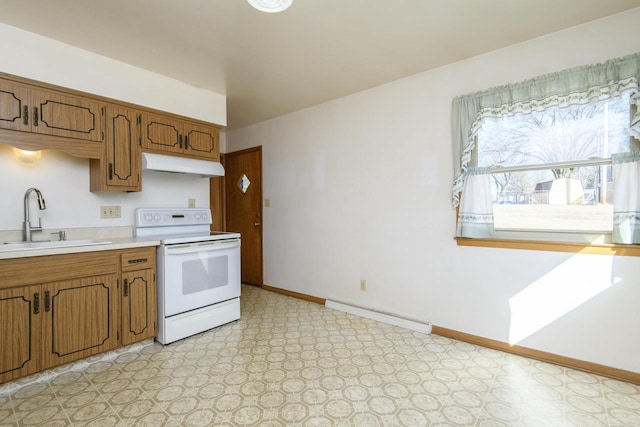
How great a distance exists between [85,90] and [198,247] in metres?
1.54

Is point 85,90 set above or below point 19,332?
above

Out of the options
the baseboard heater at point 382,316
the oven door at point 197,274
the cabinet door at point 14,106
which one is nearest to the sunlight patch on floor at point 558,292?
the baseboard heater at point 382,316

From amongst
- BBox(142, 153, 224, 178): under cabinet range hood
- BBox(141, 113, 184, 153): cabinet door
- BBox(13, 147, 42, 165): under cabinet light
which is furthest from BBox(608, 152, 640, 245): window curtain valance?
BBox(13, 147, 42, 165): under cabinet light

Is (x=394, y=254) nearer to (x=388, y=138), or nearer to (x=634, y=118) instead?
(x=388, y=138)

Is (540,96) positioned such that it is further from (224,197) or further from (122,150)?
(224,197)

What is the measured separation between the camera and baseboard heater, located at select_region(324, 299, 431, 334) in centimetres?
294

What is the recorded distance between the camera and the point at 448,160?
2836mm

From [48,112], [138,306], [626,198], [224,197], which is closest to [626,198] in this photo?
[626,198]

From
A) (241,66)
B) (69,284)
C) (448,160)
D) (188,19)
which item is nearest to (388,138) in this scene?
(448,160)

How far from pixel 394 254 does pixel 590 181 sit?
166cm

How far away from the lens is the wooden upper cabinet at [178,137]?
2.91 m

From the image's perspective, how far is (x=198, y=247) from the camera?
290 cm

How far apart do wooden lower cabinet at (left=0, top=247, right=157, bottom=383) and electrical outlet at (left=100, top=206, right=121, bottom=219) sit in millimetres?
621

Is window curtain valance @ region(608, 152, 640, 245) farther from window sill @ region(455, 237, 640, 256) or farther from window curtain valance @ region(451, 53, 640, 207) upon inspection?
window curtain valance @ region(451, 53, 640, 207)
